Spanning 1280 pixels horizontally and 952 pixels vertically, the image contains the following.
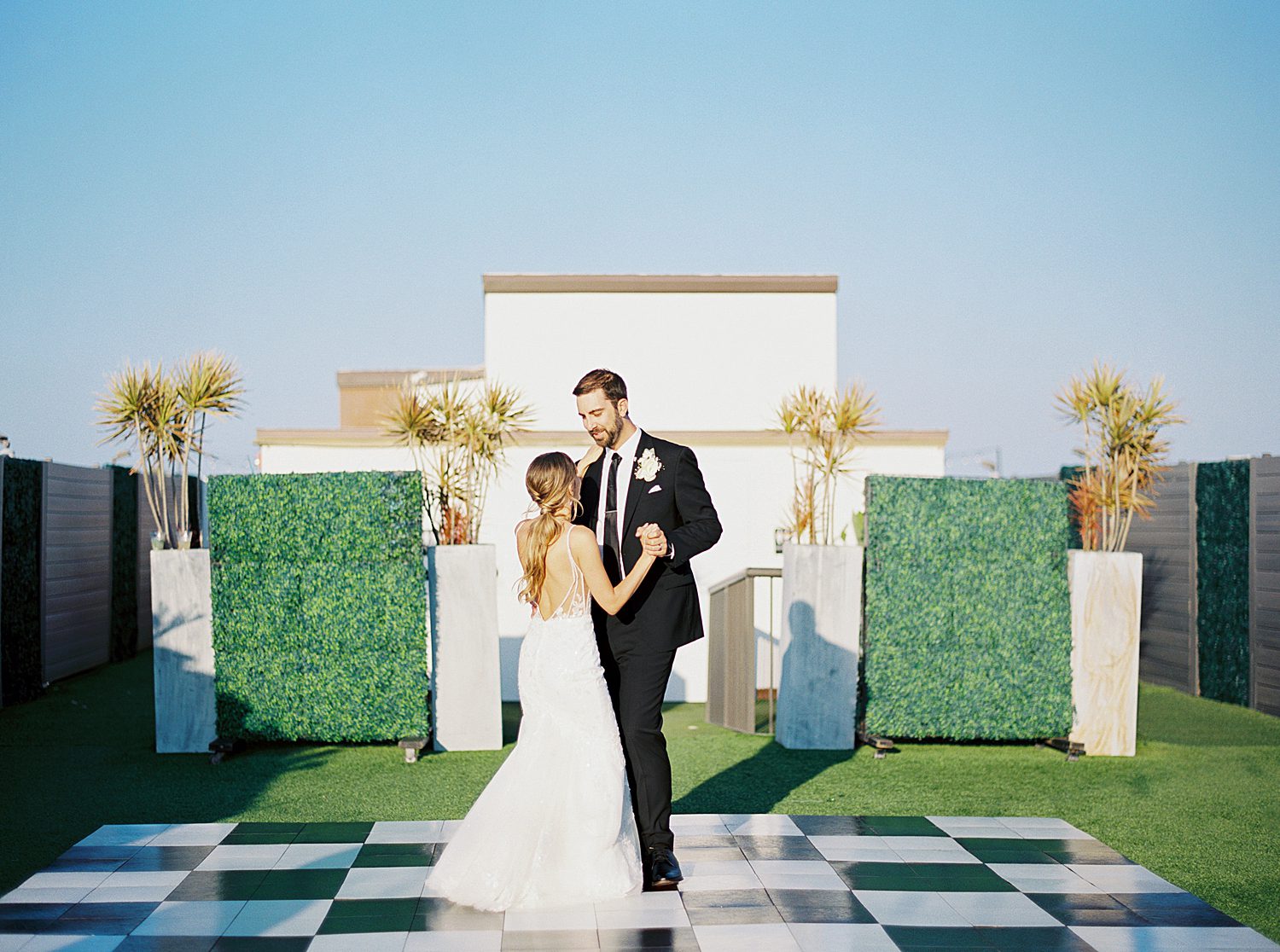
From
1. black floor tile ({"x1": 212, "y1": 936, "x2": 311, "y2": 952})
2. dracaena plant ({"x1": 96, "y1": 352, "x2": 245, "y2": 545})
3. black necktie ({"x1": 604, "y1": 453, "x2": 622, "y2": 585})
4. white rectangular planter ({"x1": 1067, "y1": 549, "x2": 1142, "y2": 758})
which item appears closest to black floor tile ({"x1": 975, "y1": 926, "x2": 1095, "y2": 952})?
black necktie ({"x1": 604, "y1": 453, "x2": 622, "y2": 585})

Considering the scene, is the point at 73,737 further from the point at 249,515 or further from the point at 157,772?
the point at 249,515

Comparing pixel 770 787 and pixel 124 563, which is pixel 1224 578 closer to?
pixel 770 787

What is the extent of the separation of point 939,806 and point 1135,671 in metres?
2.72

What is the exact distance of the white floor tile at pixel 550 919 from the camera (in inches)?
158

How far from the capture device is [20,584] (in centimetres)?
1081

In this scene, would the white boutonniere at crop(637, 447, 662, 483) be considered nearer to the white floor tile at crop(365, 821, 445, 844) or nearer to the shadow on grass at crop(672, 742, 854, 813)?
the white floor tile at crop(365, 821, 445, 844)

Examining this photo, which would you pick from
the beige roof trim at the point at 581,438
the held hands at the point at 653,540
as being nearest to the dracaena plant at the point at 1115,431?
the beige roof trim at the point at 581,438

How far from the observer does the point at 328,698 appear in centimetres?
804

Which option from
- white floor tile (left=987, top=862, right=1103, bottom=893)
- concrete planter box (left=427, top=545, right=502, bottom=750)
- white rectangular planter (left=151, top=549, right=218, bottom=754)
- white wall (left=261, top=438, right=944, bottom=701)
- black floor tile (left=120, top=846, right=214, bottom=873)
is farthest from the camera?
white wall (left=261, top=438, right=944, bottom=701)

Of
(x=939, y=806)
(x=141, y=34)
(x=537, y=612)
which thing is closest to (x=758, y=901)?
(x=537, y=612)

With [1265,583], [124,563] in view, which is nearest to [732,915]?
[1265,583]

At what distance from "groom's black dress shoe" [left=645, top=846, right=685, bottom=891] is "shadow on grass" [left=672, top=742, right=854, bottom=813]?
1765 millimetres

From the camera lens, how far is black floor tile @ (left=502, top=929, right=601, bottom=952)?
380 centimetres

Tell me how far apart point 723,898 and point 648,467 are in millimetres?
1767
